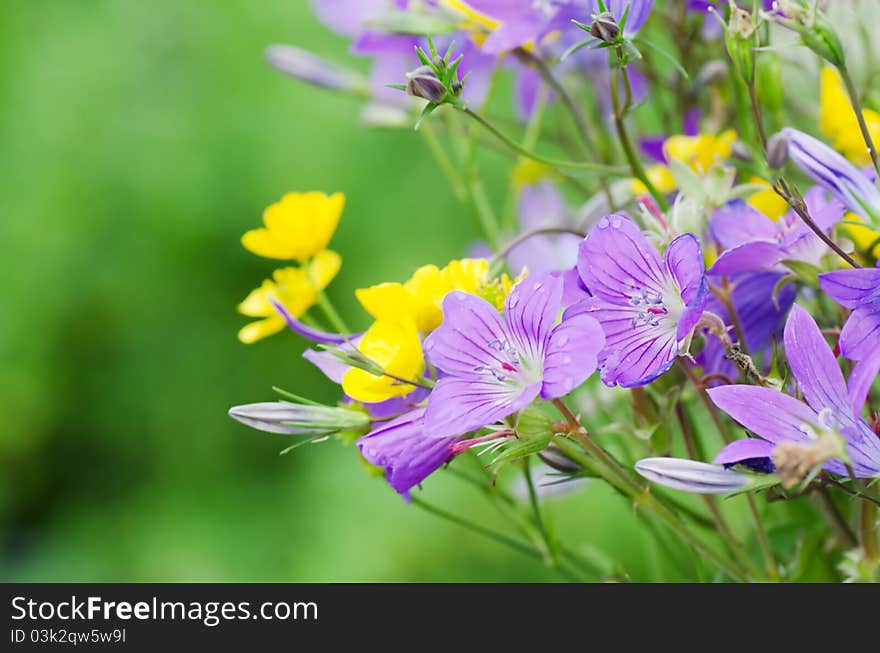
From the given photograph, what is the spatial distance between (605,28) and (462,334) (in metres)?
0.09

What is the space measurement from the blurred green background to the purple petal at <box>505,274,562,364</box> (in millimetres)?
778

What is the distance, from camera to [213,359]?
1104 millimetres

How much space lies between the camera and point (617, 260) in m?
0.24

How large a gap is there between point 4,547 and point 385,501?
0.48 m

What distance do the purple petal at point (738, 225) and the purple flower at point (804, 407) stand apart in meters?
0.05

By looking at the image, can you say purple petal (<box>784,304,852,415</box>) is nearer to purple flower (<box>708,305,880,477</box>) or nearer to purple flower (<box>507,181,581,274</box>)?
purple flower (<box>708,305,880,477</box>)

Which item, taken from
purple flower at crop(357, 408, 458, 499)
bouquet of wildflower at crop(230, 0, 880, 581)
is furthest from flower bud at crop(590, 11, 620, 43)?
purple flower at crop(357, 408, 458, 499)

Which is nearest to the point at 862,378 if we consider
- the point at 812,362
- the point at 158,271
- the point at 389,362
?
the point at 812,362

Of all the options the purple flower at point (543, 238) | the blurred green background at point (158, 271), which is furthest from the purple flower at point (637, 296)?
the blurred green background at point (158, 271)

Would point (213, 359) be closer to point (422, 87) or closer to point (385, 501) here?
point (385, 501)

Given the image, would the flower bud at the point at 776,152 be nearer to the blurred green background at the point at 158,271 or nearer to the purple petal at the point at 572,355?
the purple petal at the point at 572,355

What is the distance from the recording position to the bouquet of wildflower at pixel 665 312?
8.9 inches

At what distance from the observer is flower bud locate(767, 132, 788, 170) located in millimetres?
260

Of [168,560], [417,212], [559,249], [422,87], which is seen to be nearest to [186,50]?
[417,212]
